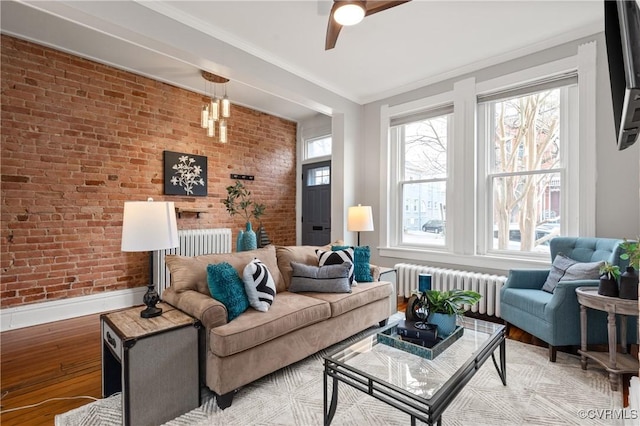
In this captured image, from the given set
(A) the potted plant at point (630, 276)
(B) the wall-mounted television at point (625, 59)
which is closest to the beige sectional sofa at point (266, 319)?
(A) the potted plant at point (630, 276)

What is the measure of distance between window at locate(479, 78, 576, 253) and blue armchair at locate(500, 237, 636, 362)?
42 cm

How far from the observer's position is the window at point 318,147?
5.55 metres

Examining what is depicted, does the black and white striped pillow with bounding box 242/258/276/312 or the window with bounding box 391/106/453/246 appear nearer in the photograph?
the black and white striped pillow with bounding box 242/258/276/312

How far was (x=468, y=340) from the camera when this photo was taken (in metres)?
1.91

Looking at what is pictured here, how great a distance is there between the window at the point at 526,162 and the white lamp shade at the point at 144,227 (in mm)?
3407

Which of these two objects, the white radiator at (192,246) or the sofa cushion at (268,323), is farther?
the white radiator at (192,246)

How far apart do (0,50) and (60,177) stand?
128cm

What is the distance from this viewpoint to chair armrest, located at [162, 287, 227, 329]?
1950 mm

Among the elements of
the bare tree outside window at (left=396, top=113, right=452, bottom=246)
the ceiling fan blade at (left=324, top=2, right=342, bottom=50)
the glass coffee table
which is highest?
the ceiling fan blade at (left=324, top=2, right=342, bottom=50)

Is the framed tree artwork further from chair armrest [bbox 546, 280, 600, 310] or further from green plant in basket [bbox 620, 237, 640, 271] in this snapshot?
green plant in basket [bbox 620, 237, 640, 271]

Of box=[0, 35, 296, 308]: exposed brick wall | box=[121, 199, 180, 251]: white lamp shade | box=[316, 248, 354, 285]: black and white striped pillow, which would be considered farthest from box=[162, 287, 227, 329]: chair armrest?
box=[0, 35, 296, 308]: exposed brick wall

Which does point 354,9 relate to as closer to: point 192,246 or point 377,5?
point 377,5

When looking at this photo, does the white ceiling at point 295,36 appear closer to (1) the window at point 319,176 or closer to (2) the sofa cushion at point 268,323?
(1) the window at point 319,176

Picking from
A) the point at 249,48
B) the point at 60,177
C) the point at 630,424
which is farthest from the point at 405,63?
the point at 60,177
